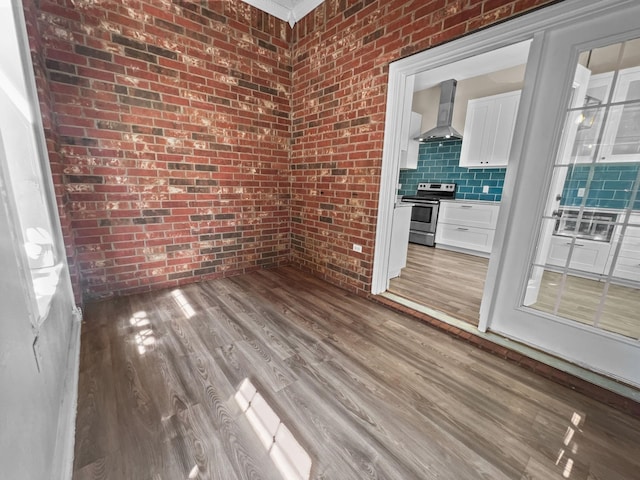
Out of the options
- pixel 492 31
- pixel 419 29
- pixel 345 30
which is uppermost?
pixel 345 30

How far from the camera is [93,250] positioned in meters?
2.17

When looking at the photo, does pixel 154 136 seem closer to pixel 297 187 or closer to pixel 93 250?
pixel 93 250

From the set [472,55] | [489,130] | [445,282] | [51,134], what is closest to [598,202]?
[472,55]

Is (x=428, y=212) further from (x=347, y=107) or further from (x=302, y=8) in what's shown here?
(x=302, y=8)

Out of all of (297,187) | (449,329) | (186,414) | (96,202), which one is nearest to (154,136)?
(96,202)

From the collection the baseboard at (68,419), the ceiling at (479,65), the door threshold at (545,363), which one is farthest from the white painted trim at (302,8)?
the baseboard at (68,419)

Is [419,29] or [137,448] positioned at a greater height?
[419,29]

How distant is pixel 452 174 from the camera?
4.62 metres

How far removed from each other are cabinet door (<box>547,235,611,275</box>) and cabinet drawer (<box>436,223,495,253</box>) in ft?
7.94

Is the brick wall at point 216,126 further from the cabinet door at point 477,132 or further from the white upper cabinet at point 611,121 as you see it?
the cabinet door at point 477,132

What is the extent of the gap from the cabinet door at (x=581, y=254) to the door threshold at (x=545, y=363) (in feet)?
1.97

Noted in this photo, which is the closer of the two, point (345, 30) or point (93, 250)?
point (93, 250)

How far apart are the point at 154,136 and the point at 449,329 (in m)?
3.02

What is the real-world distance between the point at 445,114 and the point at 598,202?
3501 millimetres
